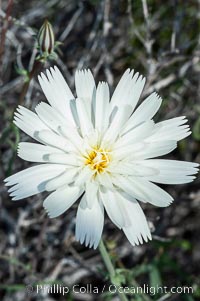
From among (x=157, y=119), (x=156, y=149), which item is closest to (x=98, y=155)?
(x=156, y=149)

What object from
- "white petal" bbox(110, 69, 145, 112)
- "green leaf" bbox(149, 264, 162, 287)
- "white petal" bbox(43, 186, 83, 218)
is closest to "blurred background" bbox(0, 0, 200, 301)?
"green leaf" bbox(149, 264, 162, 287)

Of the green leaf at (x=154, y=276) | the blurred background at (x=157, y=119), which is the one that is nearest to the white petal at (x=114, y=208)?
the blurred background at (x=157, y=119)

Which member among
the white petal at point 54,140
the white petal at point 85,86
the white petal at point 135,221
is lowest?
the white petal at point 135,221

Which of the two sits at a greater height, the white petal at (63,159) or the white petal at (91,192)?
the white petal at (63,159)

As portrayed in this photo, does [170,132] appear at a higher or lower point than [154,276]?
higher

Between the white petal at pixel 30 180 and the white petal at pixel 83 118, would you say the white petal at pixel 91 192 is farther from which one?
the white petal at pixel 83 118

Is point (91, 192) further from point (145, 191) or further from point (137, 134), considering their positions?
point (137, 134)
